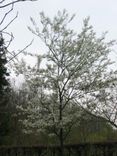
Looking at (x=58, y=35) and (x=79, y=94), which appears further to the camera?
(x=58, y=35)

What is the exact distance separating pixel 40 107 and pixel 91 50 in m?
3.69

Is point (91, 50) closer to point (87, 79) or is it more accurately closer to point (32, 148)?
point (87, 79)

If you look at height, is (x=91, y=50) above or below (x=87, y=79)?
above

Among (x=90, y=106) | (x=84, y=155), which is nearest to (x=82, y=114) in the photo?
(x=90, y=106)

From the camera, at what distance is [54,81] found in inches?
773

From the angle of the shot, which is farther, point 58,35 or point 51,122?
point 58,35

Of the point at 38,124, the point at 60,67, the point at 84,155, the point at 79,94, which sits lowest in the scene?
the point at 84,155

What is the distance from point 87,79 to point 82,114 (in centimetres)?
170

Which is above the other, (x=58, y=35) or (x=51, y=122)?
(x=58, y=35)

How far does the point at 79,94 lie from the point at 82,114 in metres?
1.19

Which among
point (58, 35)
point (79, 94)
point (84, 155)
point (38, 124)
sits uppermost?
point (58, 35)

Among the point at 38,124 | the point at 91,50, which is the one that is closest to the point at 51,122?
the point at 38,124

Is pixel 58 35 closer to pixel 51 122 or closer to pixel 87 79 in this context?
pixel 87 79

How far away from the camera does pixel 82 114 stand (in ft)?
65.8
